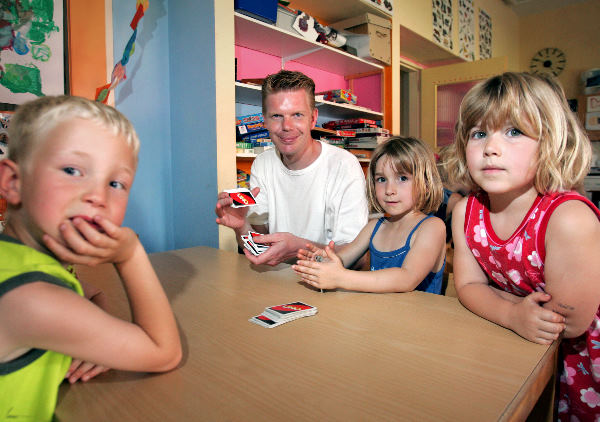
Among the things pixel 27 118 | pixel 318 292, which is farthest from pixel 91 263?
pixel 318 292

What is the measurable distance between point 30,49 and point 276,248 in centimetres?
143

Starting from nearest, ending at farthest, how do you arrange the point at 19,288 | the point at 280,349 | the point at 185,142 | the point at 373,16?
the point at 19,288, the point at 280,349, the point at 185,142, the point at 373,16

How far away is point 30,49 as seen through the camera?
5.49 feet

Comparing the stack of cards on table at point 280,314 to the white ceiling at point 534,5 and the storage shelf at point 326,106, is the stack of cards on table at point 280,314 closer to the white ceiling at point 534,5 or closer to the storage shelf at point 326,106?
the storage shelf at point 326,106

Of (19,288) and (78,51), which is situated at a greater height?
(78,51)

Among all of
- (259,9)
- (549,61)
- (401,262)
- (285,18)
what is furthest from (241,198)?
(549,61)

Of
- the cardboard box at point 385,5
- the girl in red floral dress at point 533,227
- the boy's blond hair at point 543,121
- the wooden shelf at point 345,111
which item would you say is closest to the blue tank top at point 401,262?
the girl in red floral dress at point 533,227

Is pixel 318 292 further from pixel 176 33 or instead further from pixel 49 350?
pixel 176 33

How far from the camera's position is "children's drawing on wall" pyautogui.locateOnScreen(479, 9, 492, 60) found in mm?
4594

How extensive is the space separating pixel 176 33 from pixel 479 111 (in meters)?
1.88

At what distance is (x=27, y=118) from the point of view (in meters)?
0.50

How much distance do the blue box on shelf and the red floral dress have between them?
1.66 m

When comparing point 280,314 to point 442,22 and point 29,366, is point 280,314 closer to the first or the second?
point 29,366

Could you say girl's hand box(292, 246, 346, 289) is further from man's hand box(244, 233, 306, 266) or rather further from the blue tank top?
the blue tank top
